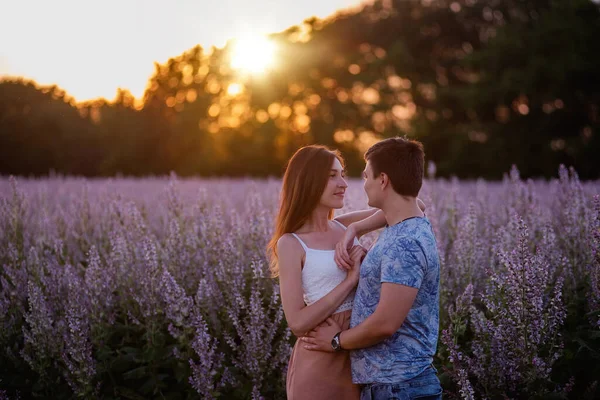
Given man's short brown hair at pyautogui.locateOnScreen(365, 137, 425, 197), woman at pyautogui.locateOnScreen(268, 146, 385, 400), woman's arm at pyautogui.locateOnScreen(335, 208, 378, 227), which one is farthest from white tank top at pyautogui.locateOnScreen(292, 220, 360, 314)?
woman's arm at pyautogui.locateOnScreen(335, 208, 378, 227)

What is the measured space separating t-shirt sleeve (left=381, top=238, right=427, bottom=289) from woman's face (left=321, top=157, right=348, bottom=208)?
0.49m

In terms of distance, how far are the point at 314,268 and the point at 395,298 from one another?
47cm

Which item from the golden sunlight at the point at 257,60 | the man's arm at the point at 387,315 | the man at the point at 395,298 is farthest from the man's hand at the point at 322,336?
the golden sunlight at the point at 257,60

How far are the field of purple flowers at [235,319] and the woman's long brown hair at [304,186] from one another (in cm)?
57

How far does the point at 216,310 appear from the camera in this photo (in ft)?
11.6

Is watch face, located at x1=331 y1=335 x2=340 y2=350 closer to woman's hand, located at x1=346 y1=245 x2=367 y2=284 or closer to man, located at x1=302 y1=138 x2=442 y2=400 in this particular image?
man, located at x1=302 y1=138 x2=442 y2=400

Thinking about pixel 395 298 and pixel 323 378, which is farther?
pixel 323 378

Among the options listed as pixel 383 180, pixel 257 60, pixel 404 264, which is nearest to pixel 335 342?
pixel 404 264

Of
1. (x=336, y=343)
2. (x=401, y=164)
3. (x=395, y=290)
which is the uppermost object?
(x=401, y=164)

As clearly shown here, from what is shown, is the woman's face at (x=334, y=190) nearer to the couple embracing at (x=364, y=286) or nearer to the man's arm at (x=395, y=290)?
the couple embracing at (x=364, y=286)

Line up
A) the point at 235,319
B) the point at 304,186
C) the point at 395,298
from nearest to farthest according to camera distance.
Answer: the point at 395,298 < the point at 304,186 < the point at 235,319

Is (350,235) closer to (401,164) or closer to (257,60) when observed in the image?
(401,164)

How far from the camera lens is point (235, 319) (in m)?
2.99

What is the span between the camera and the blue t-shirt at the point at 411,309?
2129mm
